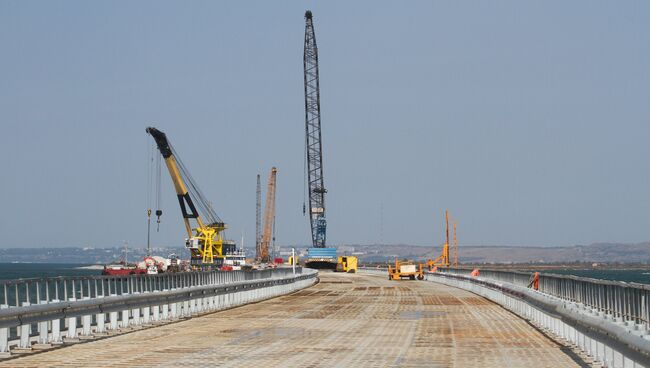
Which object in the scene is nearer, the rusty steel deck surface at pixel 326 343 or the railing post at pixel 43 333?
the rusty steel deck surface at pixel 326 343

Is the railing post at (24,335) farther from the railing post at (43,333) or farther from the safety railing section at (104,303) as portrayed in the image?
the railing post at (43,333)

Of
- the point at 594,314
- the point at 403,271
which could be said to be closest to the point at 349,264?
the point at 403,271

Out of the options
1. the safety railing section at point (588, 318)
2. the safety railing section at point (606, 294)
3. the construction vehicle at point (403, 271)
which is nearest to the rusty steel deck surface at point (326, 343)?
the safety railing section at point (588, 318)

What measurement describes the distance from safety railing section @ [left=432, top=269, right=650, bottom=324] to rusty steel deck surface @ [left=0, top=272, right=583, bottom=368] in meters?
1.37

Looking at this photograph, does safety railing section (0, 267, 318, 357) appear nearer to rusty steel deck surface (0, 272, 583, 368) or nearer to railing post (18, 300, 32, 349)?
railing post (18, 300, 32, 349)

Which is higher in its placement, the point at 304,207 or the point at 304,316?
the point at 304,207

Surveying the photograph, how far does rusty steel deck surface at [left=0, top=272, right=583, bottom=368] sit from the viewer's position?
1862 centimetres

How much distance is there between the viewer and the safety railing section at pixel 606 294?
18094 mm

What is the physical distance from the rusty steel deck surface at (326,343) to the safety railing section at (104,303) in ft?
2.66

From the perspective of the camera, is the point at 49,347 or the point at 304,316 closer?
the point at 49,347

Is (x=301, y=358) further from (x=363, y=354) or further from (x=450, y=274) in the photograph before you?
(x=450, y=274)

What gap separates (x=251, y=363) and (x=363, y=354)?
279 centimetres

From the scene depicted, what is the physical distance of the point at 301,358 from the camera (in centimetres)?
1914

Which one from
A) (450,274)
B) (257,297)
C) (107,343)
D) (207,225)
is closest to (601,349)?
(107,343)
